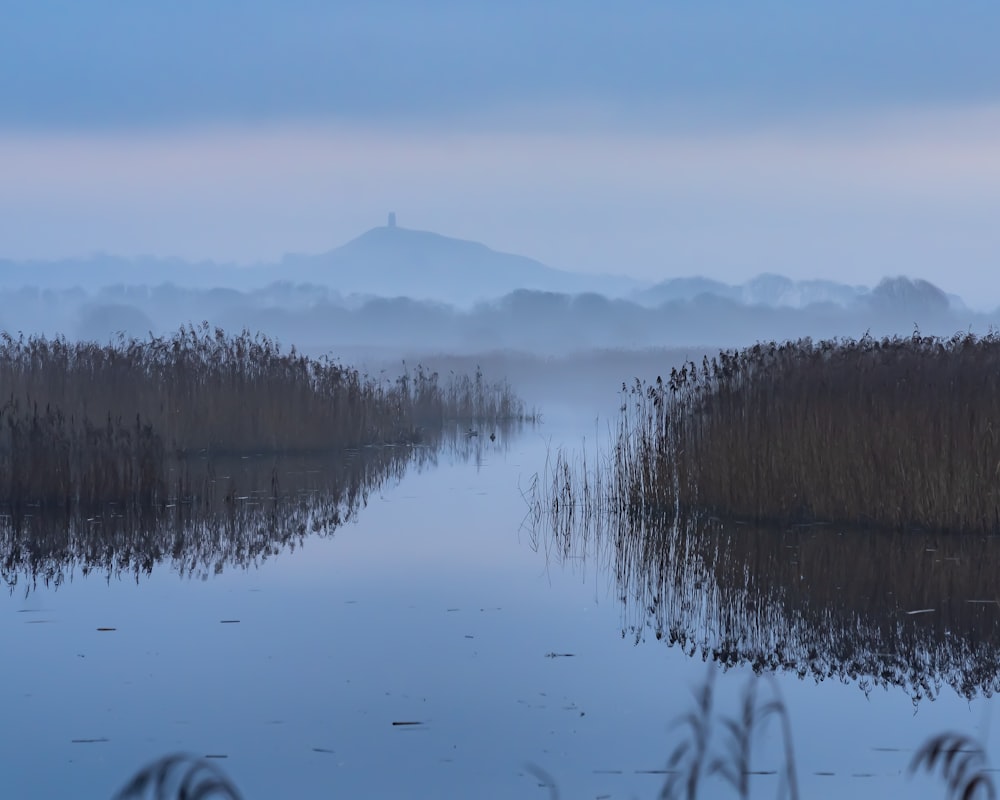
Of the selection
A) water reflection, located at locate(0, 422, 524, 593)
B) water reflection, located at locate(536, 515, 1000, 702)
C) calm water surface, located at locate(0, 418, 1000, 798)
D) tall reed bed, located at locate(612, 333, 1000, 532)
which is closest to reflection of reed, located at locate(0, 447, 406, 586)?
water reflection, located at locate(0, 422, 524, 593)

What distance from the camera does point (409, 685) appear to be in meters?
5.49

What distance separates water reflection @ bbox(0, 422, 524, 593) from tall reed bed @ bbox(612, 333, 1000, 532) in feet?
9.73

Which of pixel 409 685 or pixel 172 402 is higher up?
pixel 172 402

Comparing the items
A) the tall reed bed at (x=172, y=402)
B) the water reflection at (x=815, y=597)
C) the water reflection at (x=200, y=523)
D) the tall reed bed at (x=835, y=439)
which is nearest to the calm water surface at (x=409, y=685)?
the water reflection at (x=815, y=597)

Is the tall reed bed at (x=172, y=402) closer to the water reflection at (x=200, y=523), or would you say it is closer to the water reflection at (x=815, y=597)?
the water reflection at (x=200, y=523)

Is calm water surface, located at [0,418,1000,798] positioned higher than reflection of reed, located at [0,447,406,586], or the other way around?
reflection of reed, located at [0,447,406,586]

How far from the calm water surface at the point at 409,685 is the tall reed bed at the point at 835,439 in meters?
1.44

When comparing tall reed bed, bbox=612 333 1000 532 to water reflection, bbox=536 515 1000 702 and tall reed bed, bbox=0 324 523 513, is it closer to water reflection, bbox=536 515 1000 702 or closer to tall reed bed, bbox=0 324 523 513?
water reflection, bbox=536 515 1000 702

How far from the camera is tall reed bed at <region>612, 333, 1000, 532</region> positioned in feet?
30.4

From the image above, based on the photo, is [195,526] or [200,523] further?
[200,523]

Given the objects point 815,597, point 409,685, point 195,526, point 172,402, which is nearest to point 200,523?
point 195,526

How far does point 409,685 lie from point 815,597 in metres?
2.89

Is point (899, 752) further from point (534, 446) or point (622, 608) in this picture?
point (534, 446)

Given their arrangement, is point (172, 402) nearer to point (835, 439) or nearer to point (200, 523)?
point (200, 523)
